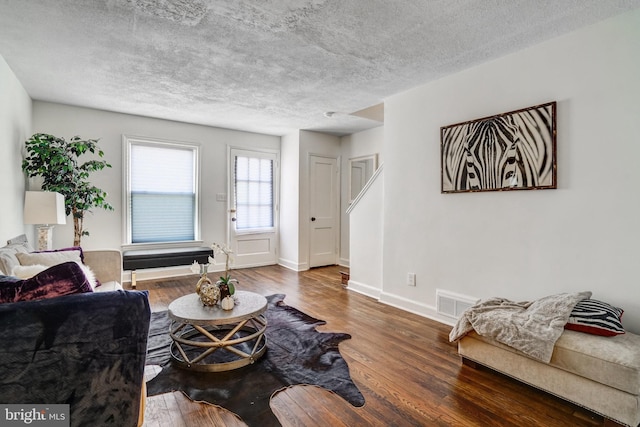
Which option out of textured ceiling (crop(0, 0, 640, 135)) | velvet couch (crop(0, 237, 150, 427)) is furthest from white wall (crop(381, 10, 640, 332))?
velvet couch (crop(0, 237, 150, 427))

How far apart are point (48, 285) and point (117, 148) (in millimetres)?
3908

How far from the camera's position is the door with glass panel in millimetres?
5711

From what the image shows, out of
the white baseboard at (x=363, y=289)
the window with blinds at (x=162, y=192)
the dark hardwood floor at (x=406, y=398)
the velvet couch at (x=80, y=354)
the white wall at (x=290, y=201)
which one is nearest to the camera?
the velvet couch at (x=80, y=354)

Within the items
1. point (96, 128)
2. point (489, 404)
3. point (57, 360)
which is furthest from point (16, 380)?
point (96, 128)

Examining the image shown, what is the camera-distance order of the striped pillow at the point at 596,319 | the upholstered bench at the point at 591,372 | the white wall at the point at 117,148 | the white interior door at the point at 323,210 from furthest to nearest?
the white interior door at the point at 323,210
the white wall at the point at 117,148
the striped pillow at the point at 596,319
the upholstered bench at the point at 591,372

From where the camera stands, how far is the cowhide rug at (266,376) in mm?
1916

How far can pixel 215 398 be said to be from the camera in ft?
6.38

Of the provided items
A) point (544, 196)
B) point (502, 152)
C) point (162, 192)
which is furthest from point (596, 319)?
point (162, 192)

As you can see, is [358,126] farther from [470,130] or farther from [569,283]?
[569,283]

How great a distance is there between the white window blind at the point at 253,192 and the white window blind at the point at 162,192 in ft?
2.54

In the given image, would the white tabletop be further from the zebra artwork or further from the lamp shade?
the zebra artwork

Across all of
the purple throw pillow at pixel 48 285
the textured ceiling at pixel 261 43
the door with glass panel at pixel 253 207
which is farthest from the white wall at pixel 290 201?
the purple throw pillow at pixel 48 285

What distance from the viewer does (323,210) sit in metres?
6.09

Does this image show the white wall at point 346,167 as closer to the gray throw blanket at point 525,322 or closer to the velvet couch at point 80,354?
the gray throw blanket at point 525,322
